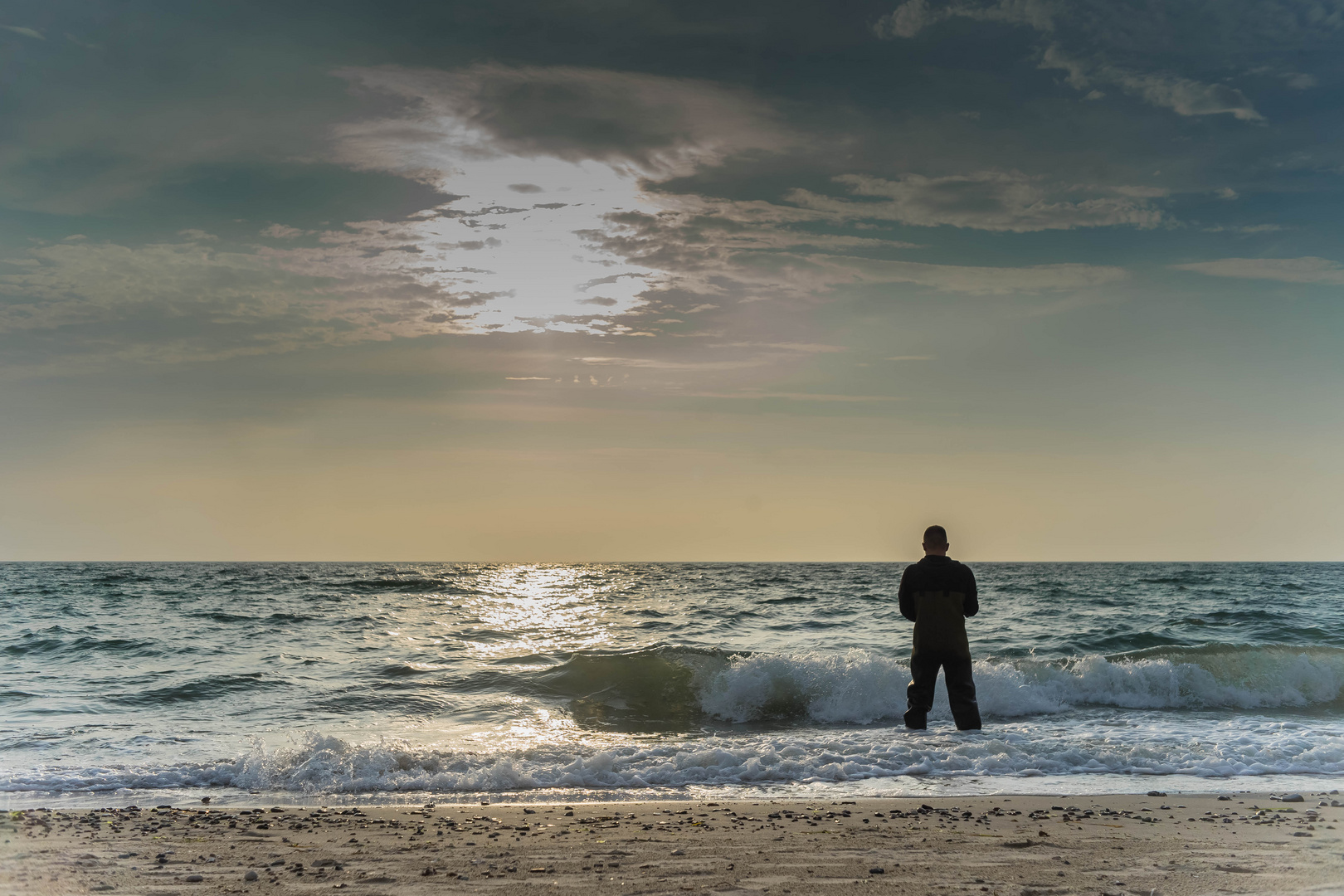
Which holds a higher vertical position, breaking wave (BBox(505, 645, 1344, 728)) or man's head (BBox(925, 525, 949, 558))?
man's head (BBox(925, 525, 949, 558))

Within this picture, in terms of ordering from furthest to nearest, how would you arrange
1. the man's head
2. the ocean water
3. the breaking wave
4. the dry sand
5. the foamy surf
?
the breaking wave, the ocean water, the foamy surf, the man's head, the dry sand

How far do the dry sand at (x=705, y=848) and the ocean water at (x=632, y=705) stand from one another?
106cm

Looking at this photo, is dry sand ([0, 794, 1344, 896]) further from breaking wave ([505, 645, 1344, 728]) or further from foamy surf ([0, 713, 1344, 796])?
breaking wave ([505, 645, 1344, 728])

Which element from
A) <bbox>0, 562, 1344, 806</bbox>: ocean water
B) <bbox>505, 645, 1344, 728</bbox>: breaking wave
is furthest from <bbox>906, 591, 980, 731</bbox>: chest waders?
<bbox>505, 645, 1344, 728</bbox>: breaking wave

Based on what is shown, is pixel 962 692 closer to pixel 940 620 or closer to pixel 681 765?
pixel 940 620

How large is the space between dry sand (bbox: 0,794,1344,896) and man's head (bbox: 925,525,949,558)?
2454 mm

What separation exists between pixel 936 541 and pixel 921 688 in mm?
1257

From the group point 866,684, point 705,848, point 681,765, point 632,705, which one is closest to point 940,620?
point 705,848

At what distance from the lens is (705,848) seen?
23.5 feet

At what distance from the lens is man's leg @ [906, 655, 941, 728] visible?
694cm

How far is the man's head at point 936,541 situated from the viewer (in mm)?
6875

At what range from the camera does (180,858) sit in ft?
22.9

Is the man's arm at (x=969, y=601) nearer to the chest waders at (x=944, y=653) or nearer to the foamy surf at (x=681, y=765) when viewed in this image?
the chest waders at (x=944, y=653)

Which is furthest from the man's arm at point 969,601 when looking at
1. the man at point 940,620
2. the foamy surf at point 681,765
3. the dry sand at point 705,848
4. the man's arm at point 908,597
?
the foamy surf at point 681,765
